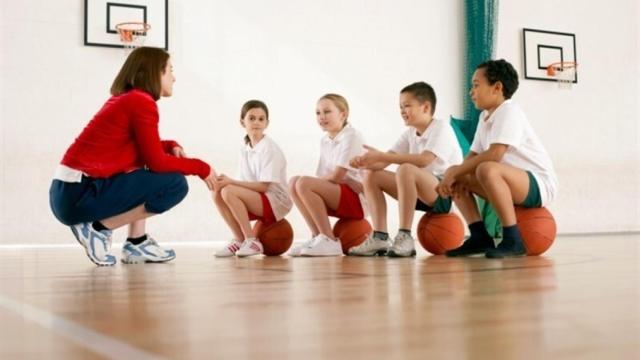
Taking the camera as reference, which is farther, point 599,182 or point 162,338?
point 599,182

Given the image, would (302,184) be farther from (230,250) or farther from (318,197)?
(230,250)

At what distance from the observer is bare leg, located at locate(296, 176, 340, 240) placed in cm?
287

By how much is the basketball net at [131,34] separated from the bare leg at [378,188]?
281cm

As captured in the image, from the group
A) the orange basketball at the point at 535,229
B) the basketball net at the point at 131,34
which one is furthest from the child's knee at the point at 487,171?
the basketball net at the point at 131,34

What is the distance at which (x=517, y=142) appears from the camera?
7.73ft

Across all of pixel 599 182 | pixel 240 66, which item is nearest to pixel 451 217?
pixel 240 66

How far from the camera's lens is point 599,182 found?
679 centimetres

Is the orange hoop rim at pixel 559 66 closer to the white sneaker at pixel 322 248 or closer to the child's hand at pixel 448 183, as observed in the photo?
the white sneaker at pixel 322 248

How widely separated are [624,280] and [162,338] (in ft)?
2.89

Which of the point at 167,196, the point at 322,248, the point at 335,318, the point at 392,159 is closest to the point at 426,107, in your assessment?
the point at 392,159

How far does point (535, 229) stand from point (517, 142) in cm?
29

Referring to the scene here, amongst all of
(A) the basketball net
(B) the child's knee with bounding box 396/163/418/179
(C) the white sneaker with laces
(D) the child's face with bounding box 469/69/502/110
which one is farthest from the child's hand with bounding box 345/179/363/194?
(A) the basketball net

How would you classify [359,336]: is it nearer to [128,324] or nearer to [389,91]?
[128,324]

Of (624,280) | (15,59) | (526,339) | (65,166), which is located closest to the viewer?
(526,339)
